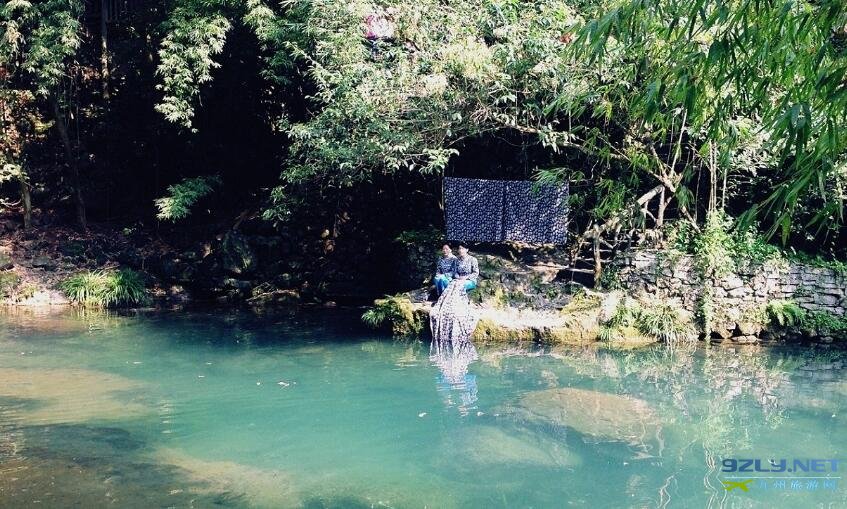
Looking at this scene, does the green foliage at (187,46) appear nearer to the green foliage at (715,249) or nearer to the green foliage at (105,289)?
the green foliage at (105,289)

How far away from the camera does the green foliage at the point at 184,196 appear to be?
586 inches

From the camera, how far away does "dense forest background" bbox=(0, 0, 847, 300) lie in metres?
11.2

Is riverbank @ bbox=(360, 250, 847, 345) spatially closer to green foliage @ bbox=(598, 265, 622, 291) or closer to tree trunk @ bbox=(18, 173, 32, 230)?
green foliage @ bbox=(598, 265, 622, 291)

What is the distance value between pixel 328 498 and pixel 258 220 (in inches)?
451

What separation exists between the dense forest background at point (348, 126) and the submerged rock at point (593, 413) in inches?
96.8

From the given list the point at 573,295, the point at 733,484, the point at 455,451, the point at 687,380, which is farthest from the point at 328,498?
the point at 573,295

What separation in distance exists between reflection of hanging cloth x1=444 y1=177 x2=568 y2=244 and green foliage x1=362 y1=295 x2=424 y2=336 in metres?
1.75

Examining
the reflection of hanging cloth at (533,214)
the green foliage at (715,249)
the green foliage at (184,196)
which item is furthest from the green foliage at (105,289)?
the green foliage at (715,249)

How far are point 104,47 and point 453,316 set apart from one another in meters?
11.7

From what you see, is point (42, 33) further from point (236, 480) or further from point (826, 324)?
point (826, 324)

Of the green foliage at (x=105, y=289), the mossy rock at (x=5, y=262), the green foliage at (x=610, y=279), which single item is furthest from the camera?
the mossy rock at (x=5, y=262)

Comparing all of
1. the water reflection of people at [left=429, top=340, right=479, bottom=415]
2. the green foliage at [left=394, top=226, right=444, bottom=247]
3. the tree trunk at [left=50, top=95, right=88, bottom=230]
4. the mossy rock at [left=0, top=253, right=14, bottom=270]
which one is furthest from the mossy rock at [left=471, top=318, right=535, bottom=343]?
the tree trunk at [left=50, top=95, right=88, bottom=230]

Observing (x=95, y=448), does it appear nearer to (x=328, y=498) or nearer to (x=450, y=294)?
(x=328, y=498)

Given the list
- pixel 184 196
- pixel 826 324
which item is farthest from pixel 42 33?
pixel 826 324
